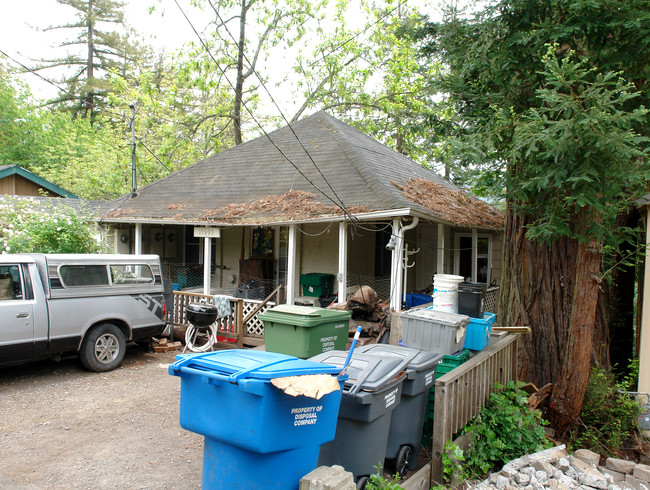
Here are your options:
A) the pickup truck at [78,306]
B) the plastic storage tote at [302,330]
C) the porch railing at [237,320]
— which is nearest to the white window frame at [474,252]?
the porch railing at [237,320]

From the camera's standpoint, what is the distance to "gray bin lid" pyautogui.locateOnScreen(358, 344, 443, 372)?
16.0 feet

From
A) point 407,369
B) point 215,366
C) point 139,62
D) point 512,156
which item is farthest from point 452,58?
point 139,62

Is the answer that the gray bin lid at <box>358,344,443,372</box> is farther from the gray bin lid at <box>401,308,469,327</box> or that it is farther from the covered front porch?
the covered front porch

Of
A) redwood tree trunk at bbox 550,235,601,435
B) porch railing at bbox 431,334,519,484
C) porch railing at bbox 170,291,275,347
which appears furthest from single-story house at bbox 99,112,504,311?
redwood tree trunk at bbox 550,235,601,435

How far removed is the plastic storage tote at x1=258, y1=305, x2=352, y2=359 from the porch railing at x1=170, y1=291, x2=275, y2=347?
2.40 metres

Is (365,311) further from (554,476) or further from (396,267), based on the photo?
(554,476)

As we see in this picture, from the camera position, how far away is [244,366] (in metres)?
3.46

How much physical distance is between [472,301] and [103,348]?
5.93m

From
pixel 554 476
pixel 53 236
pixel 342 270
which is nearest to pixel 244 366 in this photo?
pixel 554 476

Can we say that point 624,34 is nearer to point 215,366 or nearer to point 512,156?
point 512,156

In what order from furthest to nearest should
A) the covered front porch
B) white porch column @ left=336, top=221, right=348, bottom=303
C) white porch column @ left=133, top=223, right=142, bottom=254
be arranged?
1. white porch column @ left=133, top=223, right=142, bottom=254
2. the covered front porch
3. white porch column @ left=336, top=221, right=348, bottom=303

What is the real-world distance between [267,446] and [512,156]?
423 cm

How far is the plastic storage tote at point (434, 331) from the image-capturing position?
6195 millimetres

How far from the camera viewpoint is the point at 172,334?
1012 cm
